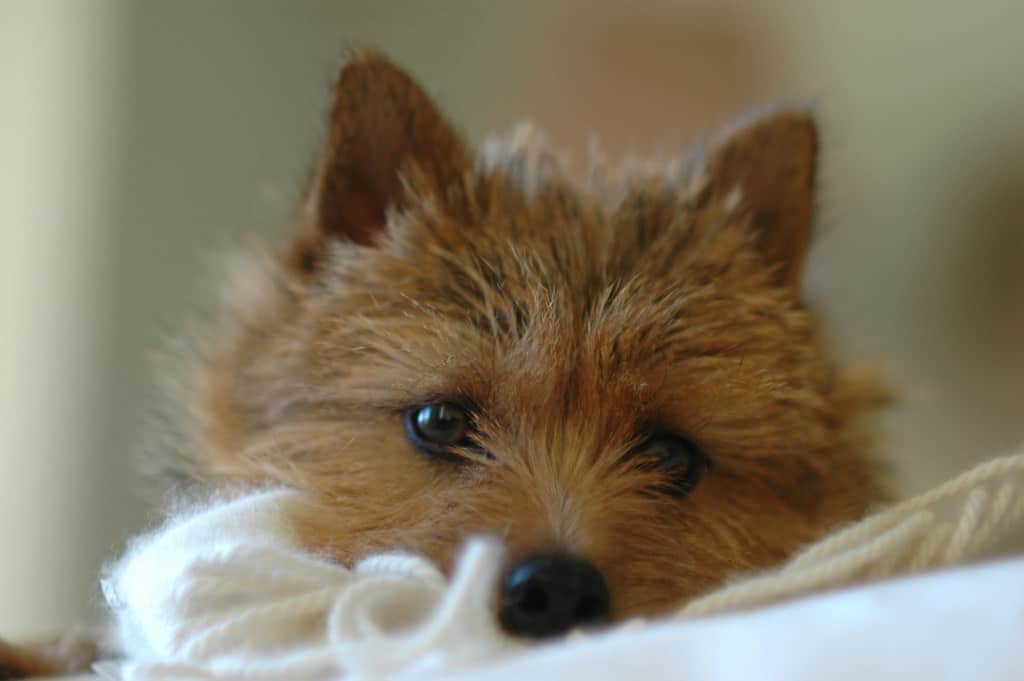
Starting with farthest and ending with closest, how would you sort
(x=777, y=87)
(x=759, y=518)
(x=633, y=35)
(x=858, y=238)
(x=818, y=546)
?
1. (x=633, y=35)
2. (x=777, y=87)
3. (x=858, y=238)
4. (x=759, y=518)
5. (x=818, y=546)

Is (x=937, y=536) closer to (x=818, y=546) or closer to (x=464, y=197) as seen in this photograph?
(x=818, y=546)

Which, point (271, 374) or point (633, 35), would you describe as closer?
point (271, 374)

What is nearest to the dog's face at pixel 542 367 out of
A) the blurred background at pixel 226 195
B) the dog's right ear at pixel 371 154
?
the dog's right ear at pixel 371 154

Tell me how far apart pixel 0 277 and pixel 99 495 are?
0.79m

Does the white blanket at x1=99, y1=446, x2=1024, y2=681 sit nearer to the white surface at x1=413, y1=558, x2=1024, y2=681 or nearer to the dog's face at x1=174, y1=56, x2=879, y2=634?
the white surface at x1=413, y1=558, x2=1024, y2=681

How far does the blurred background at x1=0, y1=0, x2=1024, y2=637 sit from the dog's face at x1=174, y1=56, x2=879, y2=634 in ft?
4.59

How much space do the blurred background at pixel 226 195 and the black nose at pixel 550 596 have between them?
6.68ft

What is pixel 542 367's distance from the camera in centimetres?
147

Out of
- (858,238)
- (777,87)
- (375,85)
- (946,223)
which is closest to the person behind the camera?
(375,85)

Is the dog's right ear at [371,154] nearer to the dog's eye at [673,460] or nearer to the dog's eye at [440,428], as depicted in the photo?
the dog's eye at [440,428]

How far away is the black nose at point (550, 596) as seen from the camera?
1.12 metres

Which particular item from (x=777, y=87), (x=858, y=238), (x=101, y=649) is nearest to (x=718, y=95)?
(x=777, y=87)

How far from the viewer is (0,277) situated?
11.5 feet

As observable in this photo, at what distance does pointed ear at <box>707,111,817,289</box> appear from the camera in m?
1.84
